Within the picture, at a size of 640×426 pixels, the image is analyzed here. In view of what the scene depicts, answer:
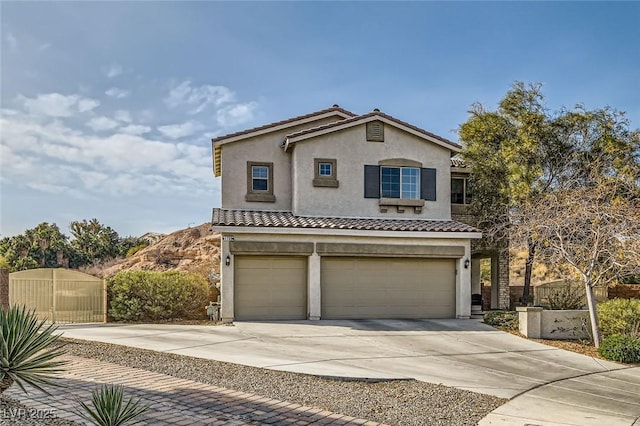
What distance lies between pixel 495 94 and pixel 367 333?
12990mm

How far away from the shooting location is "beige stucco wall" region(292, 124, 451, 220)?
2128cm

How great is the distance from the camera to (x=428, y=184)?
2217 centimetres

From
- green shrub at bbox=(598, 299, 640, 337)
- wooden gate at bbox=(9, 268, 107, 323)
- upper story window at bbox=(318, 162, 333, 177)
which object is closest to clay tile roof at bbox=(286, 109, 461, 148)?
upper story window at bbox=(318, 162, 333, 177)

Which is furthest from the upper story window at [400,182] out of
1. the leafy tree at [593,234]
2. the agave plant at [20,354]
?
the agave plant at [20,354]

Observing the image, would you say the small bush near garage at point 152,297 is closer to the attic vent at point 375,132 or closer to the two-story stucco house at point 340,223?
the two-story stucco house at point 340,223

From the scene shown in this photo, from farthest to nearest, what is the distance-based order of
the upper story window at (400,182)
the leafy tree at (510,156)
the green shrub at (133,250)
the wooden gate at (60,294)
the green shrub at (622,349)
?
the green shrub at (133,250) < the leafy tree at (510,156) < the upper story window at (400,182) < the wooden gate at (60,294) < the green shrub at (622,349)

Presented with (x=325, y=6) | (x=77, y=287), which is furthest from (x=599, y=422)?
(x=77, y=287)

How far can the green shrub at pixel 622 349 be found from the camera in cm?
1413

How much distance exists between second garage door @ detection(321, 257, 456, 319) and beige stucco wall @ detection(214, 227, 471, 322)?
0.41m

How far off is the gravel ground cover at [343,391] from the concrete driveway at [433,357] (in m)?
0.48

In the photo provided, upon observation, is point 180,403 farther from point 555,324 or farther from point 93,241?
point 93,241

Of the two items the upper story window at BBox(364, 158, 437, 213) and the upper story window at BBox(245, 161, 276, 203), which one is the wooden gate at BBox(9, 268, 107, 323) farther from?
the upper story window at BBox(364, 158, 437, 213)

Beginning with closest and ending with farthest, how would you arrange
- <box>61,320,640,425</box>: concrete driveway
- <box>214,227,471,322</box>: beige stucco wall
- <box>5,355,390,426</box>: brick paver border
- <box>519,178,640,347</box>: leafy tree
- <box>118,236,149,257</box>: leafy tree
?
<box>5,355,390,426</box>: brick paver border < <box>61,320,640,425</box>: concrete driveway < <box>519,178,640,347</box>: leafy tree < <box>214,227,471,322</box>: beige stucco wall < <box>118,236,149,257</box>: leafy tree

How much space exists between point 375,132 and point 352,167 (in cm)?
176
